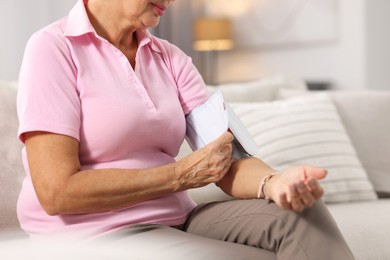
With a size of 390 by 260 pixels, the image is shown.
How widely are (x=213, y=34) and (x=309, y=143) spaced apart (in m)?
3.25

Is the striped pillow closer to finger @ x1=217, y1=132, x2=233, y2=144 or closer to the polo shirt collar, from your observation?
finger @ x1=217, y1=132, x2=233, y2=144

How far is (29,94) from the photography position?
4.88 feet

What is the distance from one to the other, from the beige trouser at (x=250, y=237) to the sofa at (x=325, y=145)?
1.65 ft

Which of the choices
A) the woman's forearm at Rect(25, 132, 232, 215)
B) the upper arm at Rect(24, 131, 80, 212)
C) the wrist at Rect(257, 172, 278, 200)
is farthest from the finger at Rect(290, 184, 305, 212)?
the upper arm at Rect(24, 131, 80, 212)

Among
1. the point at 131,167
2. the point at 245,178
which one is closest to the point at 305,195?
the point at 245,178

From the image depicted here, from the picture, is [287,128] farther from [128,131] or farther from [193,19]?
[193,19]

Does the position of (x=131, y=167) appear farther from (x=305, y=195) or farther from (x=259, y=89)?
(x=259, y=89)

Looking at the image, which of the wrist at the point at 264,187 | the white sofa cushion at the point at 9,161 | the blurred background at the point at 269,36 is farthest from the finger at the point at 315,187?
the blurred background at the point at 269,36

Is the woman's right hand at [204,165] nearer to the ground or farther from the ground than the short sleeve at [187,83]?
nearer to the ground

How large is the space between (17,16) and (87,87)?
10.1 ft

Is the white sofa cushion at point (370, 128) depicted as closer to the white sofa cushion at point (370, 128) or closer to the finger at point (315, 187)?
the white sofa cushion at point (370, 128)

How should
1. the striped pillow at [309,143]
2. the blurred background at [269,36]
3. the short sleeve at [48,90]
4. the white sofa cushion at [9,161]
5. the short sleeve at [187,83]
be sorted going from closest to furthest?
the short sleeve at [48,90] < the short sleeve at [187,83] < the white sofa cushion at [9,161] < the striped pillow at [309,143] < the blurred background at [269,36]

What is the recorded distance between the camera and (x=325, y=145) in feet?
7.82

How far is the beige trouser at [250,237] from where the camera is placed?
4.44ft
